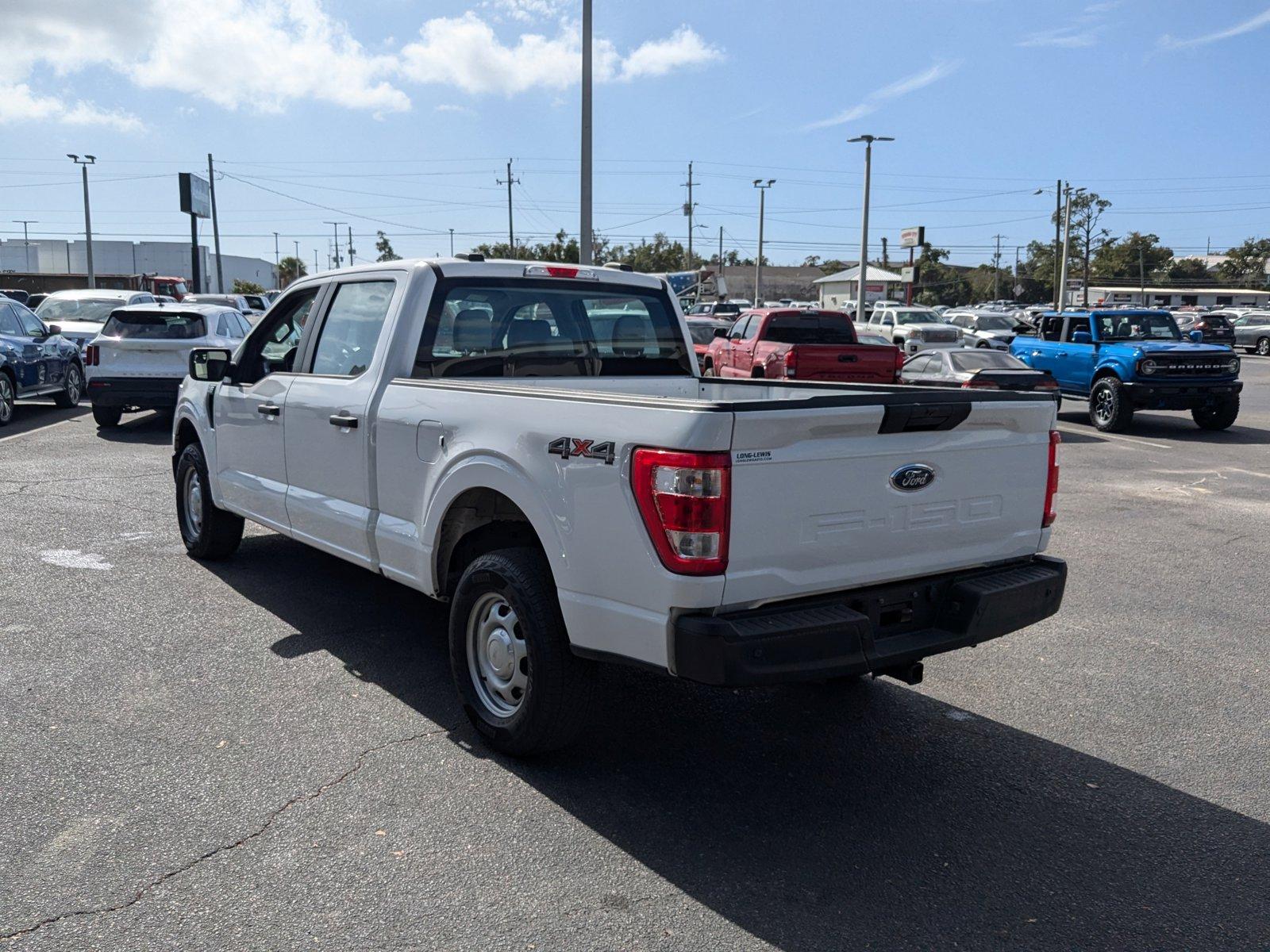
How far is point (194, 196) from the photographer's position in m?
57.7

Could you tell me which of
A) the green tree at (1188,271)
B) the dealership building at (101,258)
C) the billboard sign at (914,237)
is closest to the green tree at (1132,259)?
the green tree at (1188,271)

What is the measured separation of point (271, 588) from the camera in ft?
21.6

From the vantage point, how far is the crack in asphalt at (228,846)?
3006 millimetres

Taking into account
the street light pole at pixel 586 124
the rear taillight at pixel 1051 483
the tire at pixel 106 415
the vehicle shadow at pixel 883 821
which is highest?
the street light pole at pixel 586 124

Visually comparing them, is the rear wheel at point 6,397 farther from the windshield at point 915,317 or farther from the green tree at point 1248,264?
the green tree at point 1248,264

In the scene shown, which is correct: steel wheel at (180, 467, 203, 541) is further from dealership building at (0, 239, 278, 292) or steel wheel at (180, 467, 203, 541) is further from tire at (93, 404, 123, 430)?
dealership building at (0, 239, 278, 292)

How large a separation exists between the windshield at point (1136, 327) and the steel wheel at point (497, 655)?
1573 centimetres

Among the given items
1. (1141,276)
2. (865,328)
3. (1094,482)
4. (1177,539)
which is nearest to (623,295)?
(1177,539)

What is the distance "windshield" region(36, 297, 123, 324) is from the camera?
2086cm

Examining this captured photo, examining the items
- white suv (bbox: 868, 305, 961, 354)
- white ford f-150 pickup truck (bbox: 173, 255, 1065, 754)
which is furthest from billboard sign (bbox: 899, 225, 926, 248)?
white ford f-150 pickup truck (bbox: 173, 255, 1065, 754)

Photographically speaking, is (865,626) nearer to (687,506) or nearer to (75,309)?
(687,506)

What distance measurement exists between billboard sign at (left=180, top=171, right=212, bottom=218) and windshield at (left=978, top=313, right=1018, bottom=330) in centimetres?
4228

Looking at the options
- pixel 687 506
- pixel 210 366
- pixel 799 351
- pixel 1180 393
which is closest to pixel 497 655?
pixel 687 506

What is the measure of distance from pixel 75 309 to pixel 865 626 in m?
21.7
